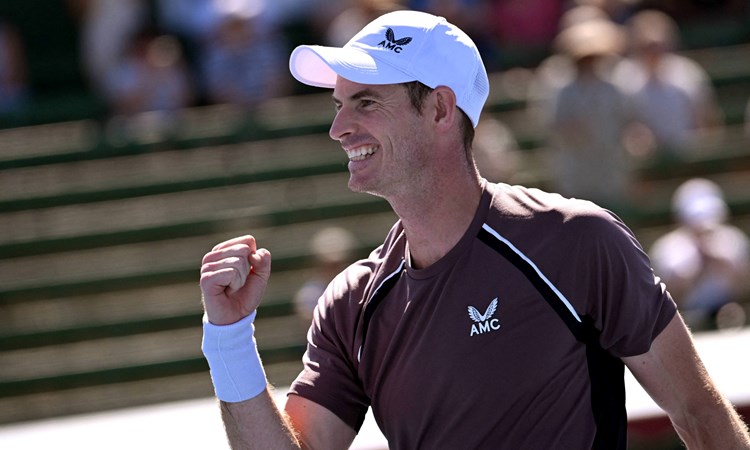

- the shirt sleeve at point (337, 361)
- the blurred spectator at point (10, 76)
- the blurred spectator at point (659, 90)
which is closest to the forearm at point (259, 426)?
→ the shirt sleeve at point (337, 361)

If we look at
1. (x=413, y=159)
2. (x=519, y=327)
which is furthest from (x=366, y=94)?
(x=519, y=327)

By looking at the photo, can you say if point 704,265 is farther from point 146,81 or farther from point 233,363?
point 233,363

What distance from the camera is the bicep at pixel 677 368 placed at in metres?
3.08

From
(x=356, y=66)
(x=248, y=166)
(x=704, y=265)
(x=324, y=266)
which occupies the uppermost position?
(x=356, y=66)

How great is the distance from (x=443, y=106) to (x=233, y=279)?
2.16 feet

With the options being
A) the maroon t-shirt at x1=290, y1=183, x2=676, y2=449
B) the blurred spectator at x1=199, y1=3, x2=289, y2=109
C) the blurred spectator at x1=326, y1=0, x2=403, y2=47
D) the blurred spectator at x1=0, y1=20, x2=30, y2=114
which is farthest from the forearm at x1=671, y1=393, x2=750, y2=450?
the blurred spectator at x1=0, y1=20, x2=30, y2=114

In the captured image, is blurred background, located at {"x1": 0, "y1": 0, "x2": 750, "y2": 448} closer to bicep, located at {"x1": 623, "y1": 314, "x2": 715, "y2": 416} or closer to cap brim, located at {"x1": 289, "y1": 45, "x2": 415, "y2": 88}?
cap brim, located at {"x1": 289, "y1": 45, "x2": 415, "y2": 88}

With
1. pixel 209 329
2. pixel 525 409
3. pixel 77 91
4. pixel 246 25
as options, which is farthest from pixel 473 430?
pixel 77 91

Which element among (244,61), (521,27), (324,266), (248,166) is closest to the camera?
(324,266)

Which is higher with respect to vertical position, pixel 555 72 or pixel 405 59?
pixel 405 59

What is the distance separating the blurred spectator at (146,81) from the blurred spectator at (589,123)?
307 cm

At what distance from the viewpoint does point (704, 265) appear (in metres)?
9.02

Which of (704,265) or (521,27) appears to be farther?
(521,27)

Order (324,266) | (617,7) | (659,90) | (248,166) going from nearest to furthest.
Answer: (324,266)
(659,90)
(248,166)
(617,7)
